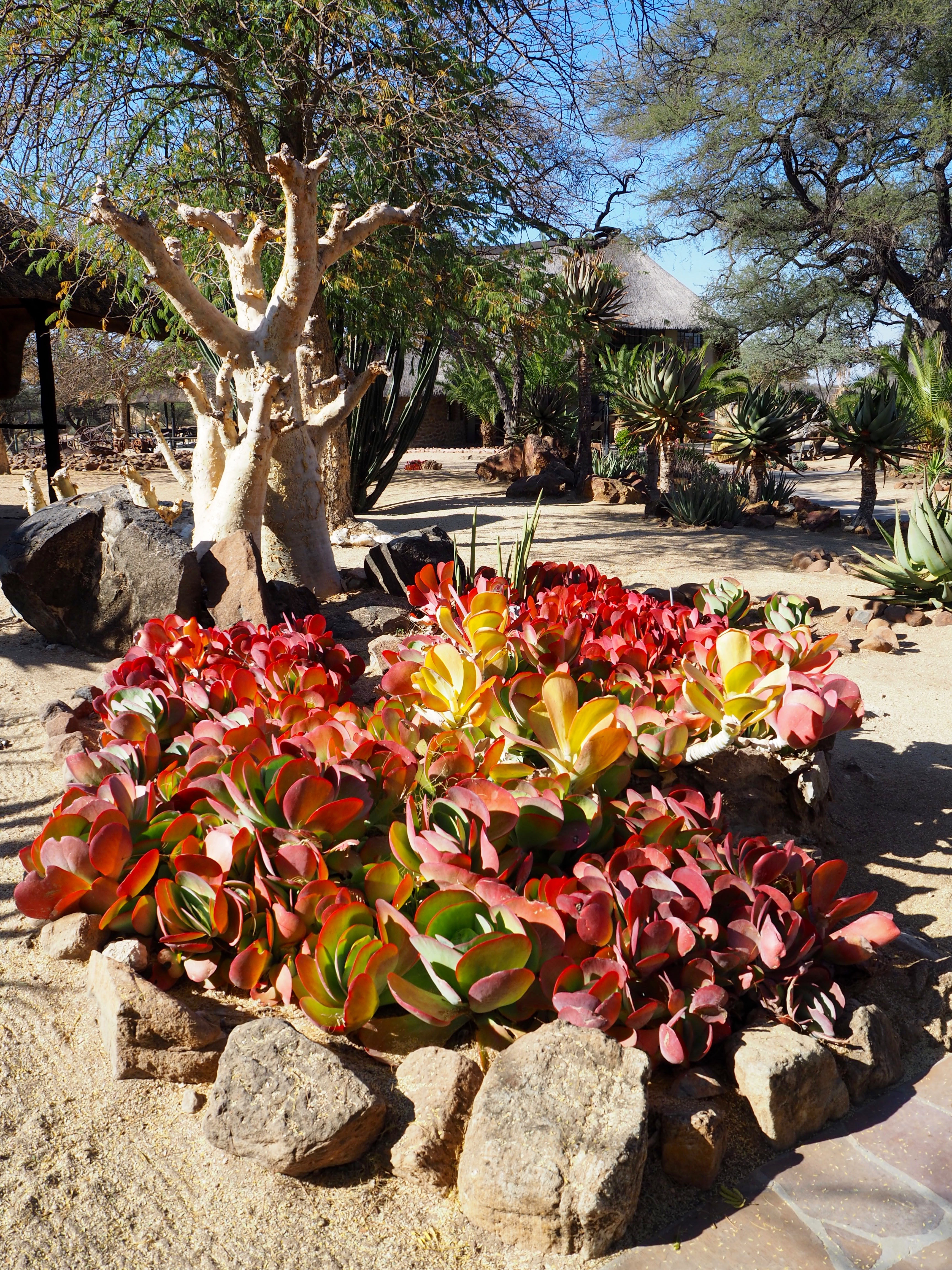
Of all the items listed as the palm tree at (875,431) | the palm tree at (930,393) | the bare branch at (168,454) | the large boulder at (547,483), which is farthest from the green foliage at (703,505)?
the palm tree at (930,393)

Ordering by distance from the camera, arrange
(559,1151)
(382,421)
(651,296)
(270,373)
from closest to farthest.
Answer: (559,1151), (270,373), (382,421), (651,296)

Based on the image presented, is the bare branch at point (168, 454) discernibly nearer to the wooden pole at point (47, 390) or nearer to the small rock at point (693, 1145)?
the wooden pole at point (47, 390)

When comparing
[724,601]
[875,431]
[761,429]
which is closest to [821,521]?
[761,429]

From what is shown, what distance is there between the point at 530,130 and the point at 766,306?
14288mm

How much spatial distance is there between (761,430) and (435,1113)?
9554 millimetres

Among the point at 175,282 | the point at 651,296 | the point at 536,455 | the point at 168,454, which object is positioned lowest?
the point at 168,454

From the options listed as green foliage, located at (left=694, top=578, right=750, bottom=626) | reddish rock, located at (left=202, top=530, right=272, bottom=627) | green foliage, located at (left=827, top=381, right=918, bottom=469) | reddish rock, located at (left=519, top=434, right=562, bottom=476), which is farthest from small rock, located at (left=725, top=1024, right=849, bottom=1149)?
reddish rock, located at (left=519, top=434, right=562, bottom=476)

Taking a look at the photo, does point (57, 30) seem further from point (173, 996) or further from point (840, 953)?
point (840, 953)

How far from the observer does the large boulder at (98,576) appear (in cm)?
426

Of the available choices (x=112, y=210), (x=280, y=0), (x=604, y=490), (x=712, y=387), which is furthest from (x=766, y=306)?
(x=112, y=210)

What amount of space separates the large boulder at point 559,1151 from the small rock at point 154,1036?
1.72 feet

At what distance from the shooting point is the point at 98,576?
4418 mm

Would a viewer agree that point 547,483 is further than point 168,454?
Yes

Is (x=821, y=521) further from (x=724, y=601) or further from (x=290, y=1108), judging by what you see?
(x=290, y=1108)
